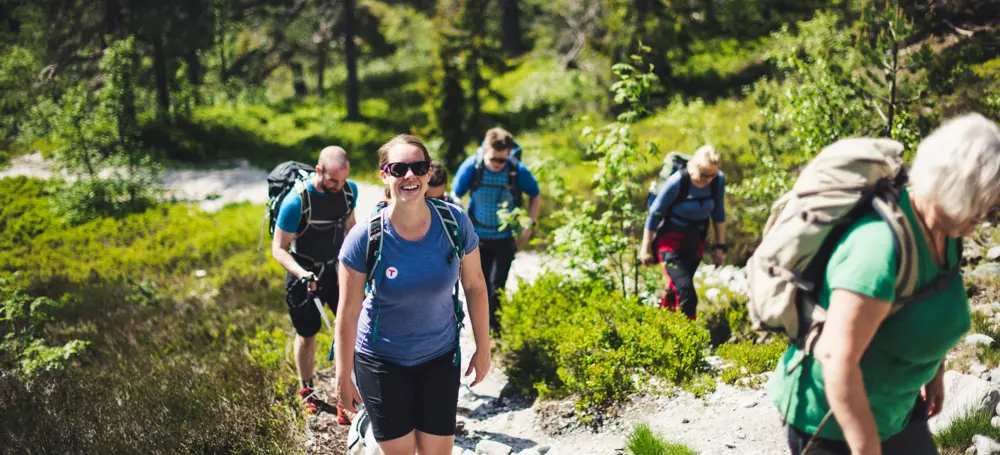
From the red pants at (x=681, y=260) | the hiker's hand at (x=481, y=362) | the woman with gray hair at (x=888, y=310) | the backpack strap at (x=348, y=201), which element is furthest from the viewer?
the red pants at (x=681, y=260)

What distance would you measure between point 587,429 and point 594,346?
711 mm

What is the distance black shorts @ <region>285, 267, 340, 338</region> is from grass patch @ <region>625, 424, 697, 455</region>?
2610 millimetres

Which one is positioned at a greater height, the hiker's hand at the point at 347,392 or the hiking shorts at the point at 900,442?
the hiking shorts at the point at 900,442

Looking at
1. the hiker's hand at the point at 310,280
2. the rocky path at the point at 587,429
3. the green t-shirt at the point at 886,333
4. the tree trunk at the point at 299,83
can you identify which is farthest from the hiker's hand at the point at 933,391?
the tree trunk at the point at 299,83

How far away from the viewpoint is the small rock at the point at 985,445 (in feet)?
11.9

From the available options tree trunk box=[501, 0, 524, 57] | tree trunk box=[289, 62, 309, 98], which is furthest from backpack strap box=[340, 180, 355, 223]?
tree trunk box=[289, 62, 309, 98]

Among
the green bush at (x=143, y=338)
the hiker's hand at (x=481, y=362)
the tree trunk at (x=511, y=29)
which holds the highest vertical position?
the tree trunk at (x=511, y=29)

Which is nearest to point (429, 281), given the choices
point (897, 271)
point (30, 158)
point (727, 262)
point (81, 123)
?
point (897, 271)

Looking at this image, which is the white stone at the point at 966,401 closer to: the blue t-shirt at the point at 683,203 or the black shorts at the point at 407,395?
the blue t-shirt at the point at 683,203

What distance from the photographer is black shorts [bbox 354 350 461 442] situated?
3.30 meters

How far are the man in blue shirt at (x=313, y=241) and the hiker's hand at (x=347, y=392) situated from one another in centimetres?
183

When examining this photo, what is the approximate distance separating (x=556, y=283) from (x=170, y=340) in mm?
4556

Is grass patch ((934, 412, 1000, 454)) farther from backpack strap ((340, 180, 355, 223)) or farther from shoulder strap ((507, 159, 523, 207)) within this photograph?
backpack strap ((340, 180, 355, 223))

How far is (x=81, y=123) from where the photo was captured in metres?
14.8
